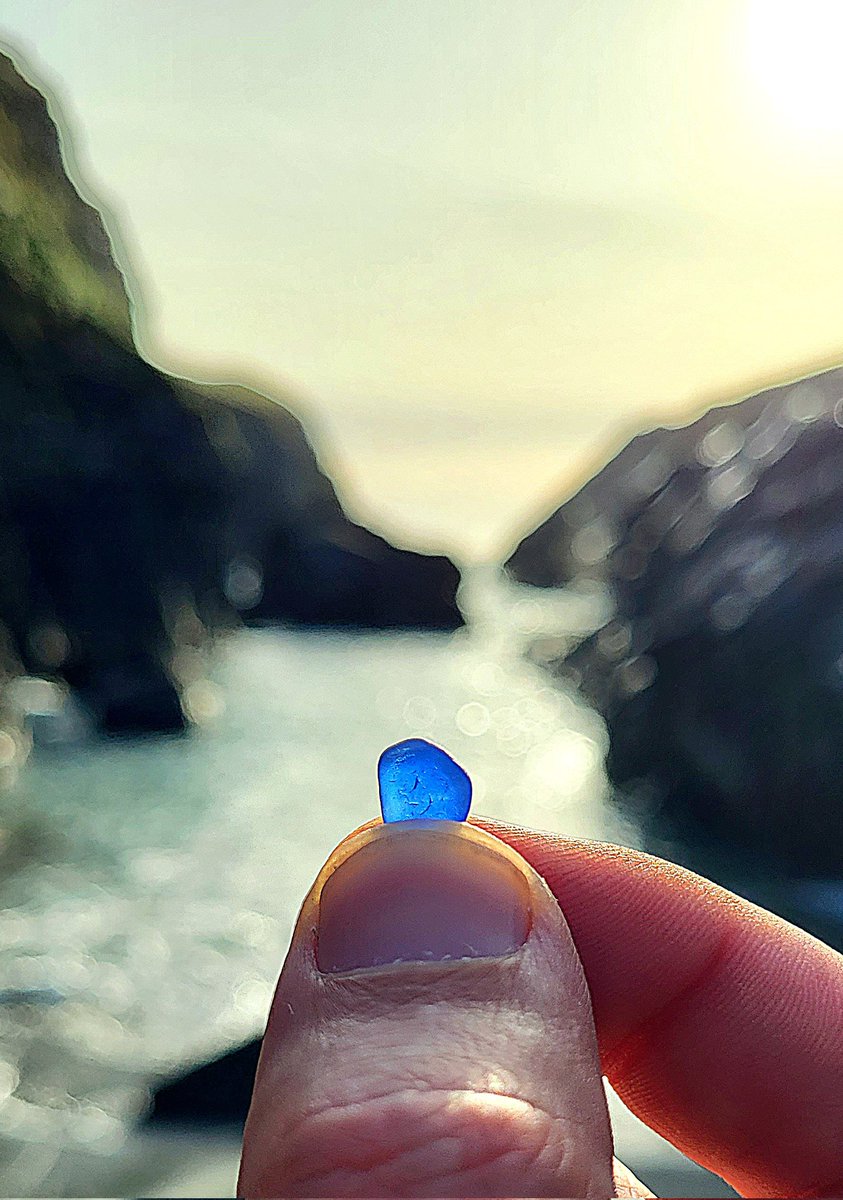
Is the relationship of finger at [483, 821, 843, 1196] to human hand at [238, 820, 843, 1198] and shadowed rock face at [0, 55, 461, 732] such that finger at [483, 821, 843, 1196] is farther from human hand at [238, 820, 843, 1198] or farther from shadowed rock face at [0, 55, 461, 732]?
shadowed rock face at [0, 55, 461, 732]

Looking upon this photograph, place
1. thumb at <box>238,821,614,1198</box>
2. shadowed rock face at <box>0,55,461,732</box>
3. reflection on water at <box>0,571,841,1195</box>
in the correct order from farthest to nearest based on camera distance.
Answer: shadowed rock face at <box>0,55,461,732</box> → reflection on water at <box>0,571,841,1195</box> → thumb at <box>238,821,614,1198</box>

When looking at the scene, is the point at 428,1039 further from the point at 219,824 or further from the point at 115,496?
the point at 115,496

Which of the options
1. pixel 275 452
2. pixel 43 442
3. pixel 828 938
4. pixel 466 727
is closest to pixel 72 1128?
pixel 466 727

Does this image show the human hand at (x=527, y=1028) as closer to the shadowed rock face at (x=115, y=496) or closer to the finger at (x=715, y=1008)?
the finger at (x=715, y=1008)

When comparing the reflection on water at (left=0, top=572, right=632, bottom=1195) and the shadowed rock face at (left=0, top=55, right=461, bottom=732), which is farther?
the shadowed rock face at (left=0, top=55, right=461, bottom=732)

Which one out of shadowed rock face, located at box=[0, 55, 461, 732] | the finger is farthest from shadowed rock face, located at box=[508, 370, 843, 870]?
the finger
